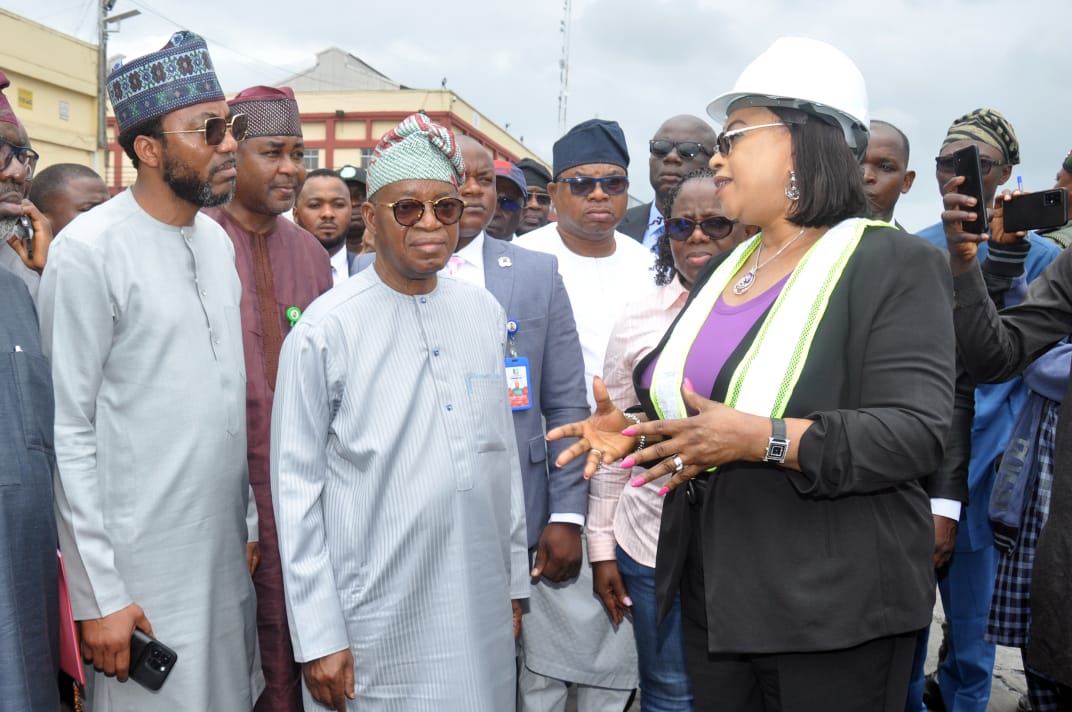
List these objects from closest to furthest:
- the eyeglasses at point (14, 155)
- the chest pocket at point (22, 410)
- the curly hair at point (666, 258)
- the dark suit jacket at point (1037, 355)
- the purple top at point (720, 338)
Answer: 1. the purple top at point (720, 338)
2. the chest pocket at point (22, 410)
3. the dark suit jacket at point (1037, 355)
4. the eyeglasses at point (14, 155)
5. the curly hair at point (666, 258)

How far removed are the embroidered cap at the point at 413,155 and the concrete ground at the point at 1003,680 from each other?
2.87 m

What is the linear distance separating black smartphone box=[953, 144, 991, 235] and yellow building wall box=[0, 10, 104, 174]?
81.5 ft

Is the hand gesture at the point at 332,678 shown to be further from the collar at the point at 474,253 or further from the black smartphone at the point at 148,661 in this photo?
the collar at the point at 474,253

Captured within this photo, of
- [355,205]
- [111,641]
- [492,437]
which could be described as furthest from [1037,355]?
[355,205]

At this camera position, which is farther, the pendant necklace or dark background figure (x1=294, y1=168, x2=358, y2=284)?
dark background figure (x1=294, y1=168, x2=358, y2=284)

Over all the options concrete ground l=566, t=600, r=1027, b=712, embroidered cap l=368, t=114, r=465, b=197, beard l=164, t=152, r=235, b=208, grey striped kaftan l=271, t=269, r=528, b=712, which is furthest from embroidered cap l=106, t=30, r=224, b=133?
concrete ground l=566, t=600, r=1027, b=712

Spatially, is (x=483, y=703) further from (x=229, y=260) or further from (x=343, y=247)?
(x=343, y=247)

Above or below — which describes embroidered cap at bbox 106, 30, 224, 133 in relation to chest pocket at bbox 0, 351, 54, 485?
above

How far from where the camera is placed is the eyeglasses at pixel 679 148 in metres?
5.51

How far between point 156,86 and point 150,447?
1150mm

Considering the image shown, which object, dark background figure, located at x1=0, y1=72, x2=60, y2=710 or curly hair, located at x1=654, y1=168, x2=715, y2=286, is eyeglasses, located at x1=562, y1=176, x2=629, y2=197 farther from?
dark background figure, located at x1=0, y1=72, x2=60, y2=710

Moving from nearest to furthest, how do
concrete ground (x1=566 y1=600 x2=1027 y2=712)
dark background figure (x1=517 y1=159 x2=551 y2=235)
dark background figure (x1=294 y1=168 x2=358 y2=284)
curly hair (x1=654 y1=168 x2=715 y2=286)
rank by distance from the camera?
curly hair (x1=654 y1=168 x2=715 y2=286) → concrete ground (x1=566 y1=600 x2=1027 y2=712) → dark background figure (x1=294 y1=168 x2=358 y2=284) → dark background figure (x1=517 y1=159 x2=551 y2=235)

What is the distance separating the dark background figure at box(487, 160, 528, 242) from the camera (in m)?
4.90

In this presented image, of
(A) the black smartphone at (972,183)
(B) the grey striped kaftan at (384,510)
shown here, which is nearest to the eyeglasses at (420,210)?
(B) the grey striped kaftan at (384,510)
